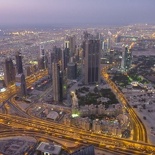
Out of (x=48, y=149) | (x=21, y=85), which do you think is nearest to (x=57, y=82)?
(x=21, y=85)

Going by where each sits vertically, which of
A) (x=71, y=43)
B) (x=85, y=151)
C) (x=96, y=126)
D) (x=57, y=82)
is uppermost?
(x=71, y=43)

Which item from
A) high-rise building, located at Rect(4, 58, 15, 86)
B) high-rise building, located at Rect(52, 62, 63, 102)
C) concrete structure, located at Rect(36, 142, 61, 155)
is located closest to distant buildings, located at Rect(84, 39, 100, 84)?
high-rise building, located at Rect(52, 62, 63, 102)

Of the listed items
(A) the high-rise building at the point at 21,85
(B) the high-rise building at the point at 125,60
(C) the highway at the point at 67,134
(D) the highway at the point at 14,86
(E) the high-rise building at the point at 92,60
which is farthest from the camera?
(B) the high-rise building at the point at 125,60

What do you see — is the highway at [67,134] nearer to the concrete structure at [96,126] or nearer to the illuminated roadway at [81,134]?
the illuminated roadway at [81,134]

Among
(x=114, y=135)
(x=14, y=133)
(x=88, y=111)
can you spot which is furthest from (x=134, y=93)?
(x=14, y=133)

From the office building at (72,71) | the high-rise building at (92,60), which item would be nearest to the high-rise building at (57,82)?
the high-rise building at (92,60)

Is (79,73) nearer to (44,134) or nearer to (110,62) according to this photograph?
(110,62)

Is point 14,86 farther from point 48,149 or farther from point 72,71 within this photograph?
point 48,149
